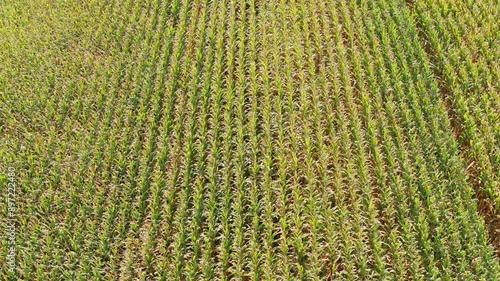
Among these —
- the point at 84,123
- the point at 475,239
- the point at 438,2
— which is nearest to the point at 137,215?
the point at 84,123

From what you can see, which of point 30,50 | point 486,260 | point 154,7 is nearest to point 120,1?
point 154,7

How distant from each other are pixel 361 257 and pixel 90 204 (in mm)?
2520

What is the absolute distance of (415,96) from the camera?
5.45 metres

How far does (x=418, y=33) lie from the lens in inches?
263

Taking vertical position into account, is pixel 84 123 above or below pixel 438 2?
below

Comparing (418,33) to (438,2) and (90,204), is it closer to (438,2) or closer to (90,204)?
(438,2)

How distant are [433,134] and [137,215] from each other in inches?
119

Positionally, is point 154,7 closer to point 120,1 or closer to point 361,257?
point 120,1

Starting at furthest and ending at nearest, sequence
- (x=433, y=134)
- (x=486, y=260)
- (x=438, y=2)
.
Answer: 1. (x=438, y=2)
2. (x=433, y=134)
3. (x=486, y=260)

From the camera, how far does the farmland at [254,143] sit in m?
4.25

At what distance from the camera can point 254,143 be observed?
5094 mm

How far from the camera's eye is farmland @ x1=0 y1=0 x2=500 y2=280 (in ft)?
13.9

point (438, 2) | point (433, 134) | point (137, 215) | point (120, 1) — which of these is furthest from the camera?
point (120, 1)

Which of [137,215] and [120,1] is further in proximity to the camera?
[120,1]
